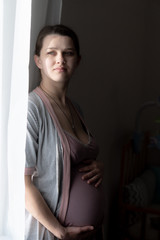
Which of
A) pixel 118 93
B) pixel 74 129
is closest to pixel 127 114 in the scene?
pixel 118 93

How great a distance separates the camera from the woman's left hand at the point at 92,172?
1.26m

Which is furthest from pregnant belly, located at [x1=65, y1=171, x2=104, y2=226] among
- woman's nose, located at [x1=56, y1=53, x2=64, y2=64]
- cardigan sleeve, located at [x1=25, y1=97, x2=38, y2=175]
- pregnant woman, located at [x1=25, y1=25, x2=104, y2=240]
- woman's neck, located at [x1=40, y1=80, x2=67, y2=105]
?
woman's nose, located at [x1=56, y1=53, x2=64, y2=64]

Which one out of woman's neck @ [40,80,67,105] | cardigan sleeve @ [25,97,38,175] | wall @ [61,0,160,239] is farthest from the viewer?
wall @ [61,0,160,239]

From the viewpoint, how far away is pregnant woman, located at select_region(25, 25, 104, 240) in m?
1.14

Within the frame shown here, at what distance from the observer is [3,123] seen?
99 centimetres

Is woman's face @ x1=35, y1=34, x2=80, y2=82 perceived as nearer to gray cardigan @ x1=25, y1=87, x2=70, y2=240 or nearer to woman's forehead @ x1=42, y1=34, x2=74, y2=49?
woman's forehead @ x1=42, y1=34, x2=74, y2=49

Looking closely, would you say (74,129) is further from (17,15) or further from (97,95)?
(97,95)

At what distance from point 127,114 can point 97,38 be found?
993 mm

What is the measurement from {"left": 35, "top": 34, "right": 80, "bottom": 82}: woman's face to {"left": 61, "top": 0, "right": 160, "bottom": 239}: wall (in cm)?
48

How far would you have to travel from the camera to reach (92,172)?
4.21 feet

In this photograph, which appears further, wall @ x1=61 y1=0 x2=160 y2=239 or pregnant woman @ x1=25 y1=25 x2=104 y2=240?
wall @ x1=61 y1=0 x2=160 y2=239

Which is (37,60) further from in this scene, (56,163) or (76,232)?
(76,232)

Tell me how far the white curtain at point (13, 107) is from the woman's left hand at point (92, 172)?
30 cm

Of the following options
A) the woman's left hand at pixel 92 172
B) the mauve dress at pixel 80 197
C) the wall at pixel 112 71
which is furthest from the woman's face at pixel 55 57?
the wall at pixel 112 71
